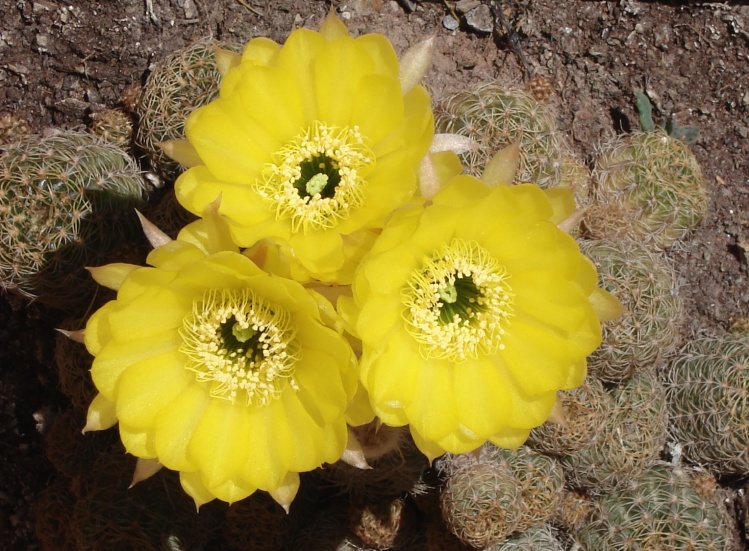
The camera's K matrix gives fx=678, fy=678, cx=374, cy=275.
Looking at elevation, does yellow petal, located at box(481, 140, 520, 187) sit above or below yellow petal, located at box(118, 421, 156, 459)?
above

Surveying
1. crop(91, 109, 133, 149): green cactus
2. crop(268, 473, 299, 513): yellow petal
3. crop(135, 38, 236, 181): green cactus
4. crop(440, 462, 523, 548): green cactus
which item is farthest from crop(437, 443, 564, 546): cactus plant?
crop(91, 109, 133, 149): green cactus

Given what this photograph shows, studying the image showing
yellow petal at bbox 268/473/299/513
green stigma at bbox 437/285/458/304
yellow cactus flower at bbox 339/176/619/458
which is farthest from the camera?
green stigma at bbox 437/285/458/304

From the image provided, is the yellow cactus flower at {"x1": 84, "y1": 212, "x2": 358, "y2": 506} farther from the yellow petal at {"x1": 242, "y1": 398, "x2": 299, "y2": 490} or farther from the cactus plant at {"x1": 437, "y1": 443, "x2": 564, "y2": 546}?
the cactus plant at {"x1": 437, "y1": 443, "x2": 564, "y2": 546}

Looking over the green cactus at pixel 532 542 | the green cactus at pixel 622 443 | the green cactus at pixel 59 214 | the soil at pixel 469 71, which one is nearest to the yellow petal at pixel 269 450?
the green cactus at pixel 59 214

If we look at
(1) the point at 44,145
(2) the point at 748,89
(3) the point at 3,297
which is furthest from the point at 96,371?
(2) the point at 748,89

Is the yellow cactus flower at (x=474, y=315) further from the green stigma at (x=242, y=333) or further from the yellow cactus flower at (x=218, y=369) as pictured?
the green stigma at (x=242, y=333)

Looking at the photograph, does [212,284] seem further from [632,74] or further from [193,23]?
[632,74]
